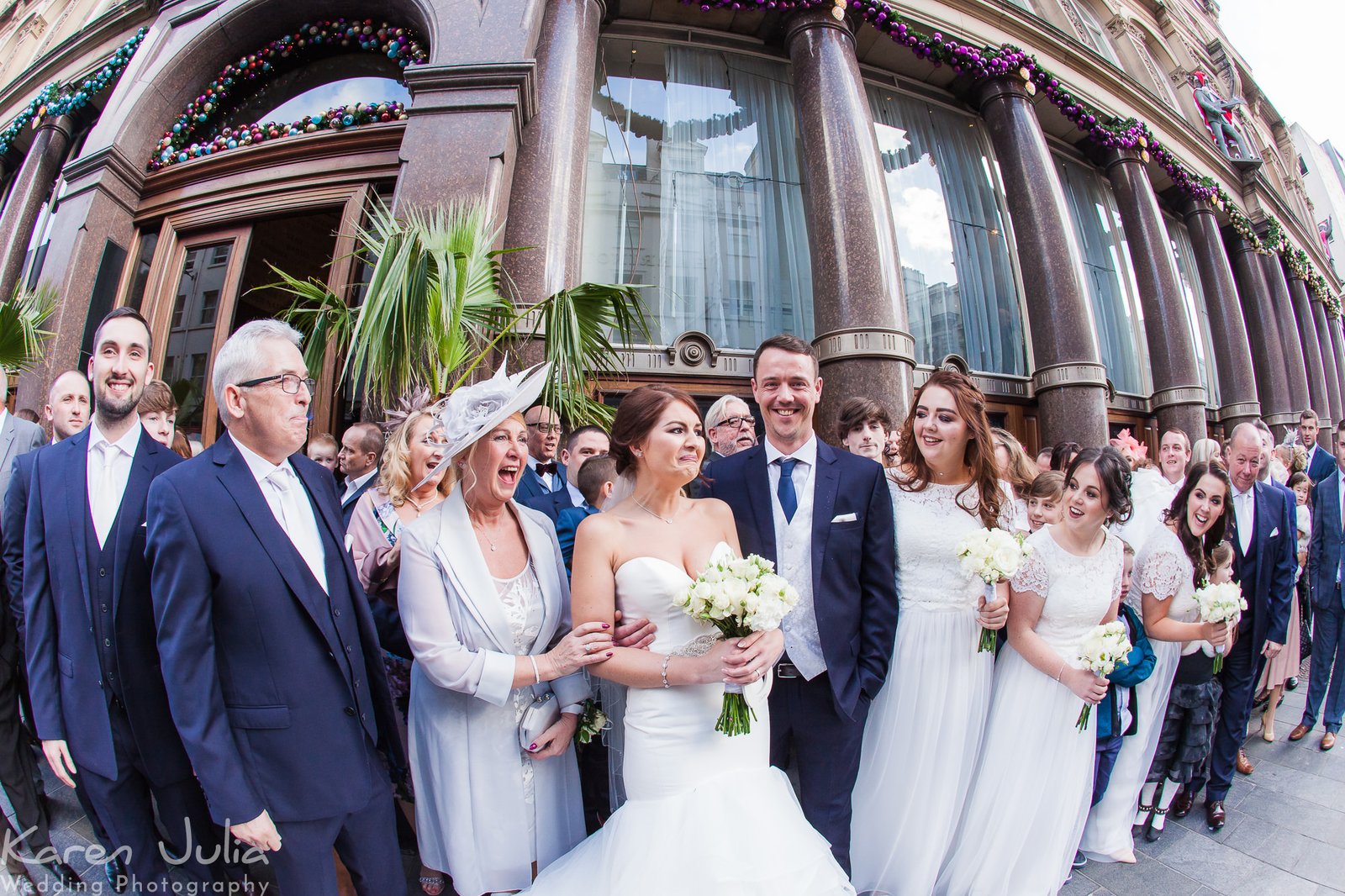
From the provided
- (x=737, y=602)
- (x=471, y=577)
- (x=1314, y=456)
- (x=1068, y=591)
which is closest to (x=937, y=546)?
(x=1068, y=591)

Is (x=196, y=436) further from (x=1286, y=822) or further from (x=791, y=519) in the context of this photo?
(x=1286, y=822)

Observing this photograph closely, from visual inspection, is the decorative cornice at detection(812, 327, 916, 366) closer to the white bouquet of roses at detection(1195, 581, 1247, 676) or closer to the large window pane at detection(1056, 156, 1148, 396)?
the white bouquet of roses at detection(1195, 581, 1247, 676)

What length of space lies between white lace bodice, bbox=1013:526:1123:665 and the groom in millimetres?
758

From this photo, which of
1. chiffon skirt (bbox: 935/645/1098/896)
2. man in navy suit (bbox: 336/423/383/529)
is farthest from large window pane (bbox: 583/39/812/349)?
A: chiffon skirt (bbox: 935/645/1098/896)

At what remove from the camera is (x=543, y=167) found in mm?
6715

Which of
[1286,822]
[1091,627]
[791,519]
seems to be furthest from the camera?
[1286,822]

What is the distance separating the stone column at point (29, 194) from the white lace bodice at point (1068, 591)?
1543 centimetres

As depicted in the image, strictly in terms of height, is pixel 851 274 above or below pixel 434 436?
above

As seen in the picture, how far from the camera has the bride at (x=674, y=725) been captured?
1789 millimetres

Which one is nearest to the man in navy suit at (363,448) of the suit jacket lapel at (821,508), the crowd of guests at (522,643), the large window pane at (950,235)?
the crowd of guests at (522,643)

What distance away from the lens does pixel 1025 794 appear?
2.68 metres

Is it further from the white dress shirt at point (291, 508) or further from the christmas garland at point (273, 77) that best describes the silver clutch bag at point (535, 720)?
the christmas garland at point (273, 77)

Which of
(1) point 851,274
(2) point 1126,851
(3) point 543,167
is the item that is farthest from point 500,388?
(1) point 851,274

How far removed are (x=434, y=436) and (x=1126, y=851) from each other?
4105mm
